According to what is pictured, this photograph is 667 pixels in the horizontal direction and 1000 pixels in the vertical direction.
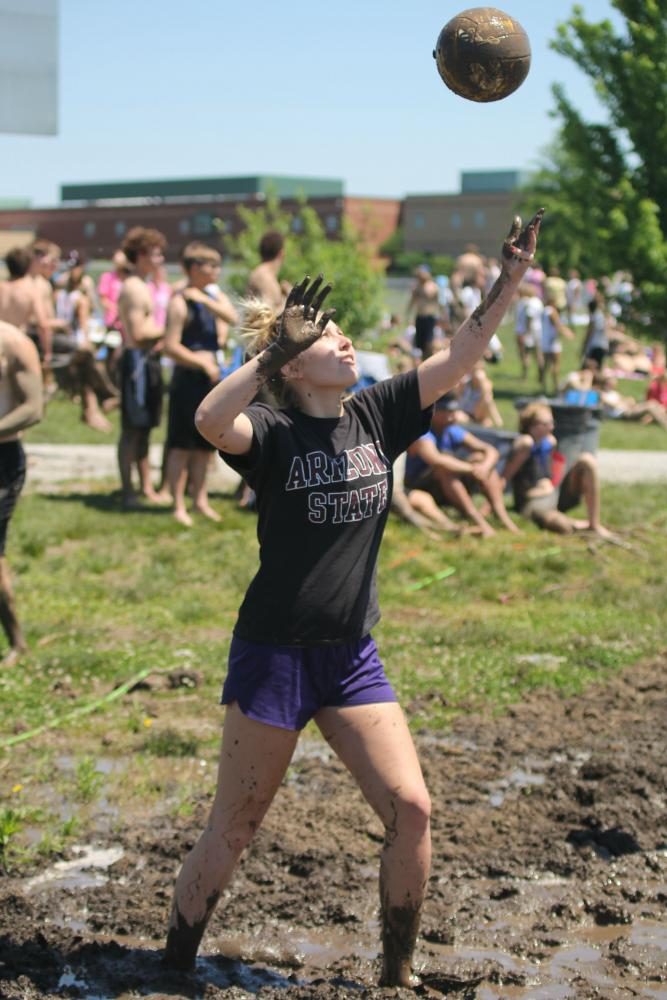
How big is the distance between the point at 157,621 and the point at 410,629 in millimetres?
1616

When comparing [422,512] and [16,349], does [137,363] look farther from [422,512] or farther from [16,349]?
[16,349]

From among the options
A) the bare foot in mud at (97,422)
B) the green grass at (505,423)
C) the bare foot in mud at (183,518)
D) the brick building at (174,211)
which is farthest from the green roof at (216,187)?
the bare foot in mud at (183,518)

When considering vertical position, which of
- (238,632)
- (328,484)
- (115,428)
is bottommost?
(115,428)

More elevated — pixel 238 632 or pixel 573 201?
pixel 573 201

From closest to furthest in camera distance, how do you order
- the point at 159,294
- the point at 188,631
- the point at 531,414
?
the point at 188,631
the point at 531,414
the point at 159,294

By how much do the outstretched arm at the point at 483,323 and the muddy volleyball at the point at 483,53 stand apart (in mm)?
653

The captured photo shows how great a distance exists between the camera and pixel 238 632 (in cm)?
419

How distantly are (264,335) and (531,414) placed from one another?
8300 mm

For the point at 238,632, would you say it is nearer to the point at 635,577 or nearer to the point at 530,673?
the point at 530,673

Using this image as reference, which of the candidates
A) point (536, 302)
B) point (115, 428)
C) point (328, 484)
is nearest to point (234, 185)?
point (536, 302)

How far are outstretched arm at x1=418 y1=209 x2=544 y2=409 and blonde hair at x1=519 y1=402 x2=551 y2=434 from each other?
803 cm

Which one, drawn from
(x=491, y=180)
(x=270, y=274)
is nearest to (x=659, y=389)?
(x=270, y=274)

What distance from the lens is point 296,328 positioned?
401 cm

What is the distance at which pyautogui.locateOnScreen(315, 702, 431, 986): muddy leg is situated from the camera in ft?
13.4
